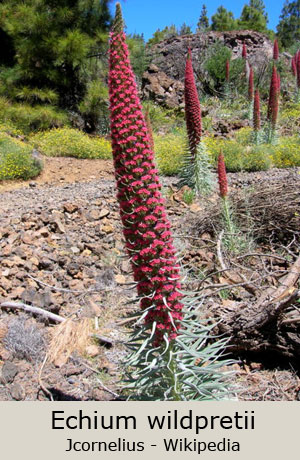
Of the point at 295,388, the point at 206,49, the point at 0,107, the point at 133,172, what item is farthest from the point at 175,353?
the point at 206,49

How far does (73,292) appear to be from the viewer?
371 cm

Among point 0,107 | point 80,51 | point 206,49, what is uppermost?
point 206,49

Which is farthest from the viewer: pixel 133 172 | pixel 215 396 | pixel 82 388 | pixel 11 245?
pixel 11 245

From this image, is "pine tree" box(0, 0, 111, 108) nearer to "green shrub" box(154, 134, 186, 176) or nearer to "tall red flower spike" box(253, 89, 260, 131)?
"green shrub" box(154, 134, 186, 176)

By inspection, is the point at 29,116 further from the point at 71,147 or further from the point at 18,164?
the point at 18,164

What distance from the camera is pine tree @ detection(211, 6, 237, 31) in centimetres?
3534

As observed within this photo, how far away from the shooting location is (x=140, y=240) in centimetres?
181

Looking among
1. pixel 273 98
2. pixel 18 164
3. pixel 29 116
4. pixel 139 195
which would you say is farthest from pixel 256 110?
pixel 139 195

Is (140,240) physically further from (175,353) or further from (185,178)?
(185,178)

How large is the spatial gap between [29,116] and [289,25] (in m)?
39.6

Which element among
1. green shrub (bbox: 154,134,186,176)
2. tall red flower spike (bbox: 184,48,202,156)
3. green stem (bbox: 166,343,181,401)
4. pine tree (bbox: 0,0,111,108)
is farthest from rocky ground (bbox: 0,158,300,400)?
pine tree (bbox: 0,0,111,108)

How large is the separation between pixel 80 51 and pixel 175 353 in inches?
518

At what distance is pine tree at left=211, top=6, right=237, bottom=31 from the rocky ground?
1325 inches

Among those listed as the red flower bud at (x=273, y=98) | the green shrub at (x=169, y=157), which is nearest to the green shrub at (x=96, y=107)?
the green shrub at (x=169, y=157)
